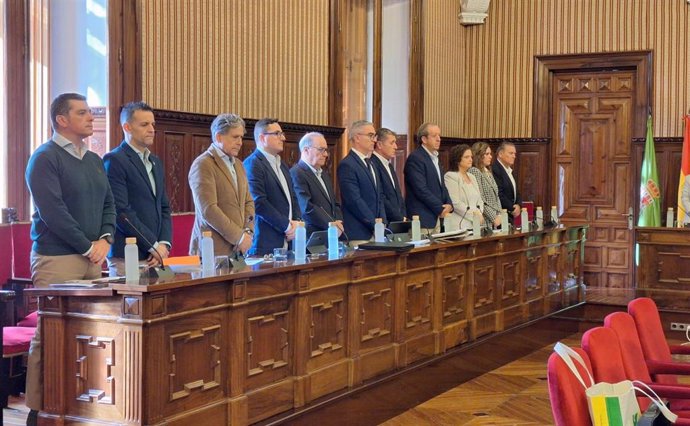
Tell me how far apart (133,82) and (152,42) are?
351 mm

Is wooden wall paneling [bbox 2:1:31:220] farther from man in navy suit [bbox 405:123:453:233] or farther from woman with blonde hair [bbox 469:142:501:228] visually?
woman with blonde hair [bbox 469:142:501:228]

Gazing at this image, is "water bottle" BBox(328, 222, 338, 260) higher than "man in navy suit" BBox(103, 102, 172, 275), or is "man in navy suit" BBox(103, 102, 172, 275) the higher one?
"man in navy suit" BBox(103, 102, 172, 275)

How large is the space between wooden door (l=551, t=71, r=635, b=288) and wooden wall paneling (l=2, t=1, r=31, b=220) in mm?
6536

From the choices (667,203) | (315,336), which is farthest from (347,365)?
(667,203)

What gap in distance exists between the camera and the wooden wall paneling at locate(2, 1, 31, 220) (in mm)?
5547

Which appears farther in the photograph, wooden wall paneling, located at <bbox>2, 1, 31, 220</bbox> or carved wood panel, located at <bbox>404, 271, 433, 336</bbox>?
wooden wall paneling, located at <bbox>2, 1, 31, 220</bbox>

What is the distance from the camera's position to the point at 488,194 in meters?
7.57

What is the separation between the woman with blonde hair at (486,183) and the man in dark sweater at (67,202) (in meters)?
4.13

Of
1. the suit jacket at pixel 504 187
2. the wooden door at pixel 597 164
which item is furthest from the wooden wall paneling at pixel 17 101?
the wooden door at pixel 597 164

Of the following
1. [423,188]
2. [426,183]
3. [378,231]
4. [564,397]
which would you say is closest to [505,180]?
[426,183]

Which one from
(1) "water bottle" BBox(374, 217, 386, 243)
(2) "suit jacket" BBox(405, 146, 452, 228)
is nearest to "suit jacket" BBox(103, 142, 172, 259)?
(1) "water bottle" BBox(374, 217, 386, 243)

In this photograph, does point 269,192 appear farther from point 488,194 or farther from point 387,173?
point 488,194

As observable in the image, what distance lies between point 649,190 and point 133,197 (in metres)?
6.61

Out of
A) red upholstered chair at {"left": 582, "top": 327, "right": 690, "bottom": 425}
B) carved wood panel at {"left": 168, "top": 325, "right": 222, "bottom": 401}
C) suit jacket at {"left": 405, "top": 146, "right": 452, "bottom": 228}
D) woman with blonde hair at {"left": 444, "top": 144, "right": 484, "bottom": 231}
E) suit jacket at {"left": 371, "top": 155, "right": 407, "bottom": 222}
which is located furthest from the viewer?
woman with blonde hair at {"left": 444, "top": 144, "right": 484, "bottom": 231}
